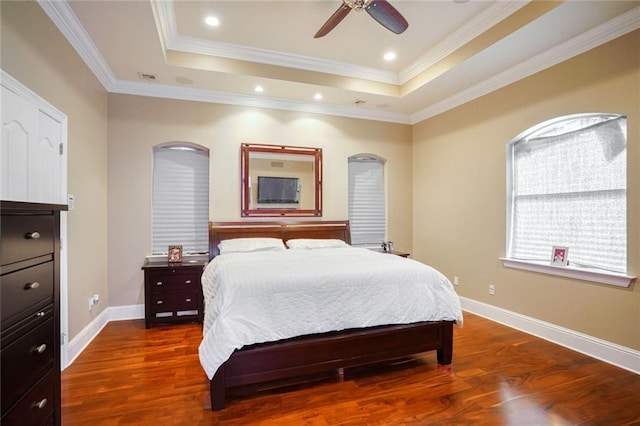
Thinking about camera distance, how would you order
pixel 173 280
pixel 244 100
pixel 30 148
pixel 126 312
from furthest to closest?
1. pixel 244 100
2. pixel 126 312
3. pixel 173 280
4. pixel 30 148

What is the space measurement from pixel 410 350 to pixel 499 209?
2264 mm

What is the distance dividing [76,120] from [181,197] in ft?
4.99

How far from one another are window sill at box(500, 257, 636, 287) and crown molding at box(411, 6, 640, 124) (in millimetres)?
2097

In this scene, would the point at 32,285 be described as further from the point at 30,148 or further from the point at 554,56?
the point at 554,56

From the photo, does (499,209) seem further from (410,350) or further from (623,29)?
(410,350)

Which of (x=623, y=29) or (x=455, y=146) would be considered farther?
(x=455, y=146)

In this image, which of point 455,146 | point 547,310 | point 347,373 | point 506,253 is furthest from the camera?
point 455,146

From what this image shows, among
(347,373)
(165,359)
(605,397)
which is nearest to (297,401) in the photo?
(347,373)

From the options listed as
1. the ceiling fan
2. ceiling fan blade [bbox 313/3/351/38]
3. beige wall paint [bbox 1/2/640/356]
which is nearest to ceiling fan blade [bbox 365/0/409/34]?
the ceiling fan

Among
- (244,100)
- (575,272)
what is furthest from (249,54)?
(575,272)

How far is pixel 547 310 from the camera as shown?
3312 mm

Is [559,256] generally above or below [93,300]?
above

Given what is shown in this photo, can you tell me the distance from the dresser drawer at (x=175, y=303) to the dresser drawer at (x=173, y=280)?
0.07m

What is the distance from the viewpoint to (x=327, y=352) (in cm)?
238
